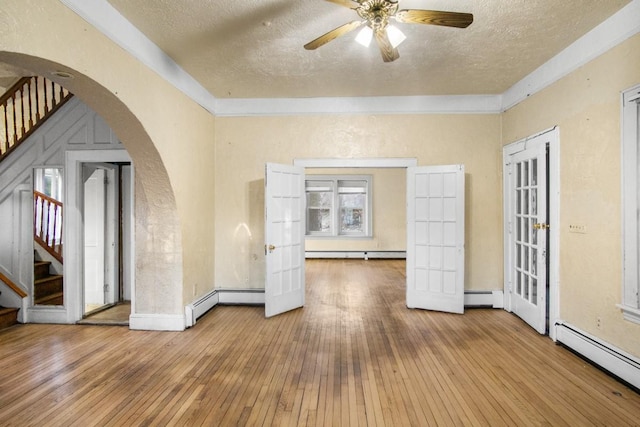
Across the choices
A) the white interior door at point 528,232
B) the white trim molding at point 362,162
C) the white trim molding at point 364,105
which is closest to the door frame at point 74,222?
the white trim molding at point 364,105

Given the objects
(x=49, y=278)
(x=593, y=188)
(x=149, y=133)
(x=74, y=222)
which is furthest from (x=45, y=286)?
(x=593, y=188)

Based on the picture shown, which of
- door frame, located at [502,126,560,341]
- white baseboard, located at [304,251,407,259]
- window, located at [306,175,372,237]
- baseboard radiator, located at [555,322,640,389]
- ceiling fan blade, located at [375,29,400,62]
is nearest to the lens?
ceiling fan blade, located at [375,29,400,62]

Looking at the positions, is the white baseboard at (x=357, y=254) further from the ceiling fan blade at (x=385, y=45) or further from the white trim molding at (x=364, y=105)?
the ceiling fan blade at (x=385, y=45)

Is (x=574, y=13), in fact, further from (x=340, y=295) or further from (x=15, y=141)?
(x=15, y=141)

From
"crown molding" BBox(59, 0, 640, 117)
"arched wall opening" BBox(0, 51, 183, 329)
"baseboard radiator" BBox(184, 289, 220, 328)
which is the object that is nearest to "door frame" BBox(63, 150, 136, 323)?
"arched wall opening" BBox(0, 51, 183, 329)

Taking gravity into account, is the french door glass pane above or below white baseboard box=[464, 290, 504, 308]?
above

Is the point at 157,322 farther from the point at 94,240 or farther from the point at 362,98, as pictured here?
the point at 362,98

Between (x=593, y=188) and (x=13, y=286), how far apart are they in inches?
256

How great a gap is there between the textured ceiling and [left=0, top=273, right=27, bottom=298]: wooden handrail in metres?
3.41

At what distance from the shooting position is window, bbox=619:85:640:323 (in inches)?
108

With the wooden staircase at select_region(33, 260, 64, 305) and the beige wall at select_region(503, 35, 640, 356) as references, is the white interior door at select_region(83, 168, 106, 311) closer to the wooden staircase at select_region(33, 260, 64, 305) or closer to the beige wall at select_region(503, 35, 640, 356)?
the wooden staircase at select_region(33, 260, 64, 305)

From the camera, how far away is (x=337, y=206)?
10.1 m

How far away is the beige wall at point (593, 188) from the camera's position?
2.93 metres

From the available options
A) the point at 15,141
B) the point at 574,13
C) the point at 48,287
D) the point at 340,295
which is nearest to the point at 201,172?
the point at 15,141
